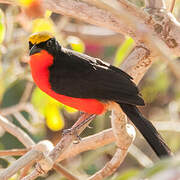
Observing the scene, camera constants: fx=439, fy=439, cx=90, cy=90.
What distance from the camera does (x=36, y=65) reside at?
11.6 feet

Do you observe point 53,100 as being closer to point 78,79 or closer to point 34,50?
point 78,79

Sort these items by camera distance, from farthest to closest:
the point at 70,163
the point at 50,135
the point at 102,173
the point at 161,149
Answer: the point at 50,135
the point at 70,163
the point at 102,173
the point at 161,149

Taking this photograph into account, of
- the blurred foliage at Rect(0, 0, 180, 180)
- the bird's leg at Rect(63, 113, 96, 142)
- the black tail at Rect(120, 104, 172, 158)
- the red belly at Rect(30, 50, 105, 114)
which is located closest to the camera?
the black tail at Rect(120, 104, 172, 158)

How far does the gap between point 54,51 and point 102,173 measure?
3.60 ft

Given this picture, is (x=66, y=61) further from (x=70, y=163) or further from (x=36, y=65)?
(x=70, y=163)

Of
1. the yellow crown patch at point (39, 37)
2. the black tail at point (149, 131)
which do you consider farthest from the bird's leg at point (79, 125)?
the yellow crown patch at point (39, 37)

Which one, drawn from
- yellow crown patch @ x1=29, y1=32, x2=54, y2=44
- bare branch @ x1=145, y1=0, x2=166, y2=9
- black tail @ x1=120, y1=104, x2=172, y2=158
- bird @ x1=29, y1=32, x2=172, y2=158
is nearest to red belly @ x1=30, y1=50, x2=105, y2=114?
bird @ x1=29, y1=32, x2=172, y2=158

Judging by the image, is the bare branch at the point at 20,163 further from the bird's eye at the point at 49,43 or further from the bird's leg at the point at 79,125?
the bird's eye at the point at 49,43

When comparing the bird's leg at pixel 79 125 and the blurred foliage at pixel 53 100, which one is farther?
the blurred foliage at pixel 53 100

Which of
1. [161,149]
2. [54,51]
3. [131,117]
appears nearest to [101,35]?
[54,51]

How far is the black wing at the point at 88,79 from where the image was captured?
321cm

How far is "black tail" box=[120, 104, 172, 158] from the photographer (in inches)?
113

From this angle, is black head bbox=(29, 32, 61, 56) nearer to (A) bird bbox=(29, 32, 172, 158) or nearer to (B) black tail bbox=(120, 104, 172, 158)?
(A) bird bbox=(29, 32, 172, 158)

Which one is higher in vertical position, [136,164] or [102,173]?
[102,173]
